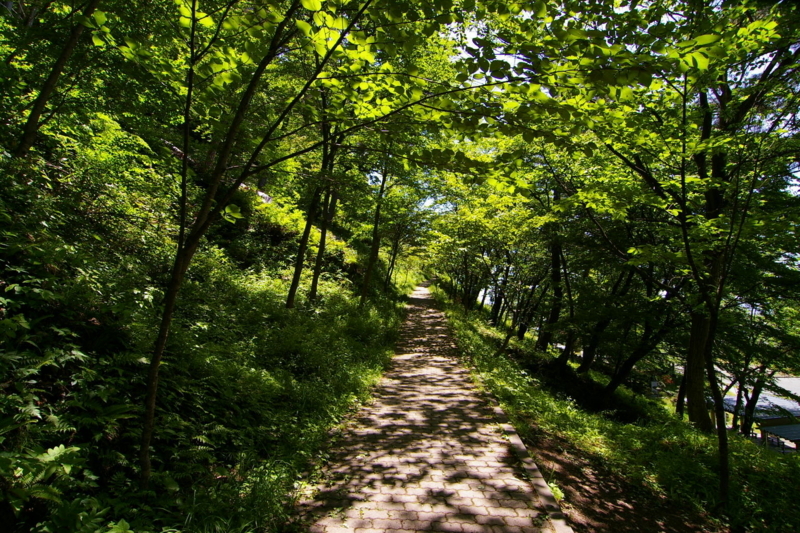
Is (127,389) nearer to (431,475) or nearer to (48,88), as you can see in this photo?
(431,475)

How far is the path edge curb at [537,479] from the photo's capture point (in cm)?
345

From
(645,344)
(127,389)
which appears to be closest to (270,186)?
(127,389)

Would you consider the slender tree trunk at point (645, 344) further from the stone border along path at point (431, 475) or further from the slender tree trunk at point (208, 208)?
the slender tree trunk at point (208, 208)

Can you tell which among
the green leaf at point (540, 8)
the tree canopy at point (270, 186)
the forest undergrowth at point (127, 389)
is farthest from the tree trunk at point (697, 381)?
the green leaf at point (540, 8)

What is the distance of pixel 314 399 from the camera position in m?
5.71

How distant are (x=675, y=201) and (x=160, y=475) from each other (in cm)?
866

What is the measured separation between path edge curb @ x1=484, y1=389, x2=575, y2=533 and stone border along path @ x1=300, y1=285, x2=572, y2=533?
0.4 inches

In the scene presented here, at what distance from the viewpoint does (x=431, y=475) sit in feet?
13.6

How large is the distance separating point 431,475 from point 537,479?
1.25m

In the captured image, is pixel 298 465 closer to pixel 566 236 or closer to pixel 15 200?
pixel 15 200

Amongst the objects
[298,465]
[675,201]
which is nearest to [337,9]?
[298,465]

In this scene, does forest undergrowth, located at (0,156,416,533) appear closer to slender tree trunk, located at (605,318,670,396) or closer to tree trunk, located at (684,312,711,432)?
tree trunk, located at (684,312,711,432)

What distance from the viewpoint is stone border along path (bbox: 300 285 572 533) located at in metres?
3.38

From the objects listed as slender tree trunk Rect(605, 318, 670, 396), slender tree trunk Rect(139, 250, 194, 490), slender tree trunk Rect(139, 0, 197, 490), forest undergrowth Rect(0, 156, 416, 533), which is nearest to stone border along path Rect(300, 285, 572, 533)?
forest undergrowth Rect(0, 156, 416, 533)
